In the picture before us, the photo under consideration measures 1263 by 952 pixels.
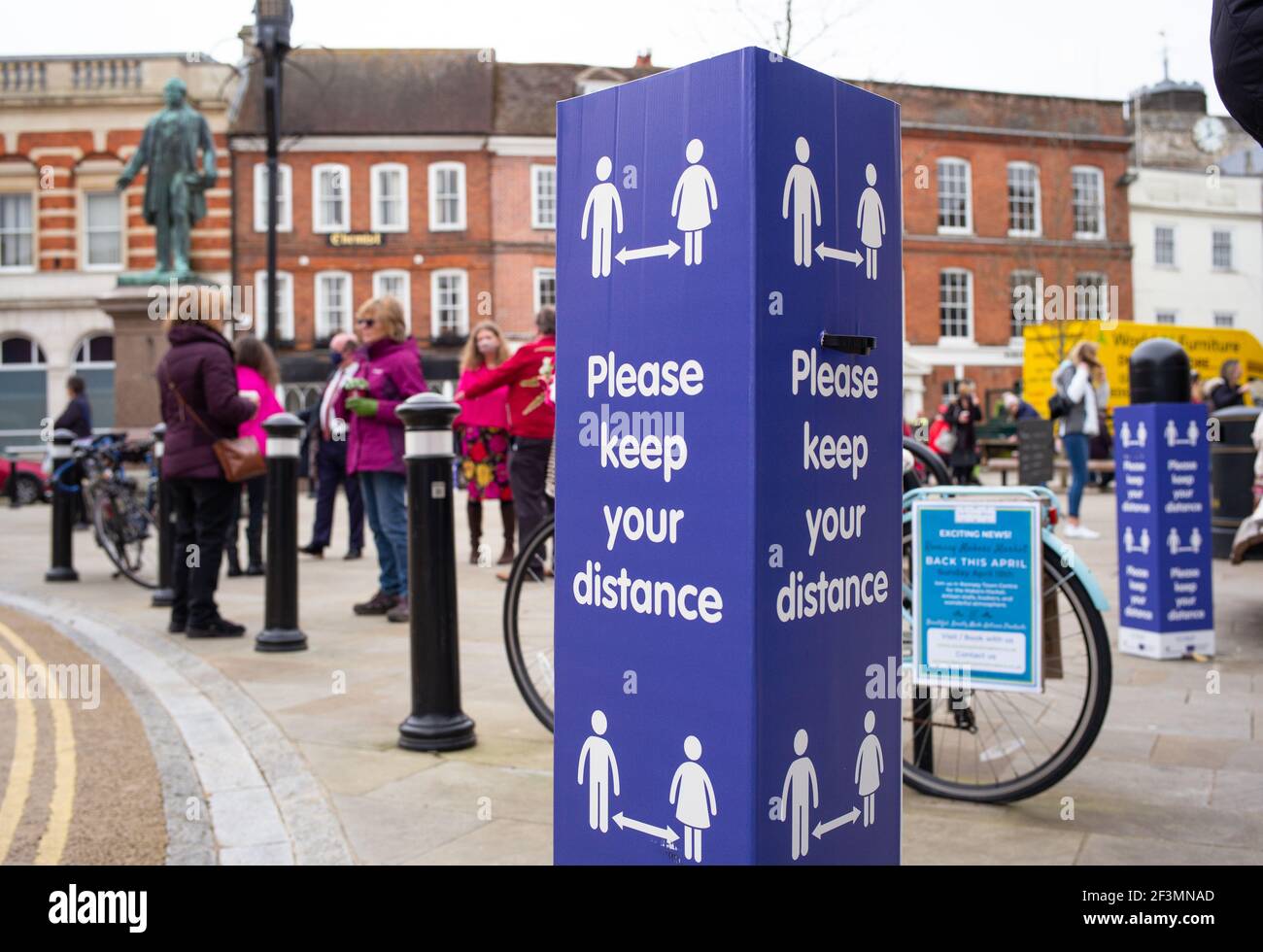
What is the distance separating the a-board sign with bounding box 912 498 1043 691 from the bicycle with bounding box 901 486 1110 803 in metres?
0.07

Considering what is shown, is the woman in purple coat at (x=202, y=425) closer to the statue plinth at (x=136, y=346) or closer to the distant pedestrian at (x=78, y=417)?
the distant pedestrian at (x=78, y=417)

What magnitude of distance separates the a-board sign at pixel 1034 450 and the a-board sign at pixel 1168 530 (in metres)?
10.9

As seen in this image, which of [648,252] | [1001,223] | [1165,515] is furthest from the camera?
[1001,223]

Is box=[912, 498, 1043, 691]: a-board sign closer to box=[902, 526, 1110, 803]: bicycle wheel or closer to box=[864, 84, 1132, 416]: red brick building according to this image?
box=[902, 526, 1110, 803]: bicycle wheel

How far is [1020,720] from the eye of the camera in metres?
4.29

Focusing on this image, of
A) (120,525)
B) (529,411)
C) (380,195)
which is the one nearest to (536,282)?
(380,195)

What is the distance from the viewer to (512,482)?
8.27 meters

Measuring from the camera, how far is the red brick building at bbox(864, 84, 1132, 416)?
3600 centimetres

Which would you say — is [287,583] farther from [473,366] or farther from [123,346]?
[123,346]

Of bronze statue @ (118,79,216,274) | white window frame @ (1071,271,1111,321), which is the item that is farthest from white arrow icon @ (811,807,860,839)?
white window frame @ (1071,271,1111,321)

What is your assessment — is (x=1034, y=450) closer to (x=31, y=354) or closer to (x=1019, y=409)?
(x=1019, y=409)

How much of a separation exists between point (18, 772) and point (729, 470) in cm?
363

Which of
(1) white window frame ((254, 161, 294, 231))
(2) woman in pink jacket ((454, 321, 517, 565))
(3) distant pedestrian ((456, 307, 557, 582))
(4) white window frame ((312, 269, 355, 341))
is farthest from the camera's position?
(4) white window frame ((312, 269, 355, 341))

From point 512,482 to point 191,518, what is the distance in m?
2.10
